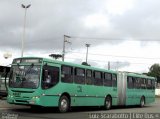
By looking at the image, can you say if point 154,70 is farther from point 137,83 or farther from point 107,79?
point 107,79

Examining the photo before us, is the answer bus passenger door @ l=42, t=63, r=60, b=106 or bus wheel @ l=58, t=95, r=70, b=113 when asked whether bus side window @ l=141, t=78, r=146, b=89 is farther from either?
bus passenger door @ l=42, t=63, r=60, b=106

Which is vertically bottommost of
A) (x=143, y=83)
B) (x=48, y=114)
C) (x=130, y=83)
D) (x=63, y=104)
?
(x=48, y=114)

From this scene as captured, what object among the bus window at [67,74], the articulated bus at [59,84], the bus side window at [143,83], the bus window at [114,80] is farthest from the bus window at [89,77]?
the bus side window at [143,83]

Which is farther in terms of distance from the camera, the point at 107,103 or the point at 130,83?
the point at 130,83

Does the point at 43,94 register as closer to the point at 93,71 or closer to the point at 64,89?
the point at 64,89

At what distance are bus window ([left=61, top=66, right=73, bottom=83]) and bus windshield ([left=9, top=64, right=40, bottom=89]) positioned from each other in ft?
6.39

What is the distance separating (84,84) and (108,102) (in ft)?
13.4

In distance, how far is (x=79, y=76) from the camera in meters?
23.4

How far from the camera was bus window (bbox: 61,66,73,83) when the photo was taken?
21.7 metres

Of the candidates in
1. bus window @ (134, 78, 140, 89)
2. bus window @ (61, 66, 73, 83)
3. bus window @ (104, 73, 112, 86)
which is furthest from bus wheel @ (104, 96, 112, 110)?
bus window @ (61, 66, 73, 83)

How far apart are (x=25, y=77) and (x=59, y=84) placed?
196cm

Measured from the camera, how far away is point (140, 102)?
108 feet

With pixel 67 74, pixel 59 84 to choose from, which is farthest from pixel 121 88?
pixel 59 84

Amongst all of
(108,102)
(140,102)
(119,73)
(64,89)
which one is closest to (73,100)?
(64,89)
